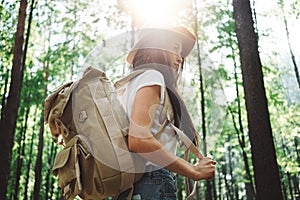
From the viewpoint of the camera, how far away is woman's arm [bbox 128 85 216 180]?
1554 mm

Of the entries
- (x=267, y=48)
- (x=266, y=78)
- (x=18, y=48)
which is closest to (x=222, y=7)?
(x=267, y=48)

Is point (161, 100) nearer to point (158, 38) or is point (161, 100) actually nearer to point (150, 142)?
point (150, 142)

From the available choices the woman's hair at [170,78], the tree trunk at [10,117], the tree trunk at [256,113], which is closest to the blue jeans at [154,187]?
the woman's hair at [170,78]

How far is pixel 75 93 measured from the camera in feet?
5.60

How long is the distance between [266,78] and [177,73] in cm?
1551

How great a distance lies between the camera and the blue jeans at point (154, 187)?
1.59 metres

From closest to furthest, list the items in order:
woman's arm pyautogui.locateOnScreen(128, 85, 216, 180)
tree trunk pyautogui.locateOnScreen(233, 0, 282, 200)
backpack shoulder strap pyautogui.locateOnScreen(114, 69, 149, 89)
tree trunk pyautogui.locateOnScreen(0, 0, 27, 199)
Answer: woman's arm pyautogui.locateOnScreen(128, 85, 216, 180) → backpack shoulder strap pyautogui.locateOnScreen(114, 69, 149, 89) → tree trunk pyautogui.locateOnScreen(233, 0, 282, 200) → tree trunk pyautogui.locateOnScreen(0, 0, 27, 199)

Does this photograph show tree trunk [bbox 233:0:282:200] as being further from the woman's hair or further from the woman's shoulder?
the woman's shoulder

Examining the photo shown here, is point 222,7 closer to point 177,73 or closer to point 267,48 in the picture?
point 267,48

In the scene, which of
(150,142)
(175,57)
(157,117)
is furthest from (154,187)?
(175,57)

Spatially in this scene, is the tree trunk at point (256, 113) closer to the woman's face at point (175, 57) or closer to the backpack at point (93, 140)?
the woman's face at point (175, 57)

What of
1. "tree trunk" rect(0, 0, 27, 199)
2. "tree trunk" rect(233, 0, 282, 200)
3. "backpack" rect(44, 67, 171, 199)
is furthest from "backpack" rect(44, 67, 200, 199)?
"tree trunk" rect(0, 0, 27, 199)

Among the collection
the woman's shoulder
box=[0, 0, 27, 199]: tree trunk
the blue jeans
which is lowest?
the blue jeans

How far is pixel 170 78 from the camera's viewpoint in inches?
71.8
